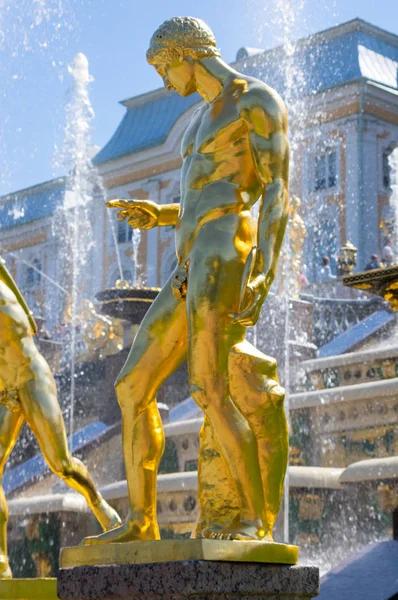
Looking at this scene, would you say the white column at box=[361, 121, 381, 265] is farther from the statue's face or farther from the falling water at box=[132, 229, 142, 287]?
the statue's face

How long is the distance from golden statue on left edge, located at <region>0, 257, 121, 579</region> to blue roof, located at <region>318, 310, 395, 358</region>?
10.0 m

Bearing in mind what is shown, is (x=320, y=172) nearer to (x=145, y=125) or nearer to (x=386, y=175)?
(x=386, y=175)

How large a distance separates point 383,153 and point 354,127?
4.01ft

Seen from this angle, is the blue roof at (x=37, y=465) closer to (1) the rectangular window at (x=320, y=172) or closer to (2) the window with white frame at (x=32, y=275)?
(1) the rectangular window at (x=320, y=172)

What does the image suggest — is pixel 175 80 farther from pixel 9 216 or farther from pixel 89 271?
pixel 9 216

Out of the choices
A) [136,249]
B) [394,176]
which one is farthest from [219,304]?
[136,249]

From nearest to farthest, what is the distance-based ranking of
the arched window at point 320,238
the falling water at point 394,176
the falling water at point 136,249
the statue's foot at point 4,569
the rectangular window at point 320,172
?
1. the statue's foot at point 4,569
2. the arched window at point 320,238
3. the falling water at point 394,176
4. the rectangular window at point 320,172
5. the falling water at point 136,249

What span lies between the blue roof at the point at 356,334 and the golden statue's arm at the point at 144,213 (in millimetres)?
10849

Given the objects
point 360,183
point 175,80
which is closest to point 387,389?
point 175,80

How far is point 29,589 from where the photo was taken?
5090 mm

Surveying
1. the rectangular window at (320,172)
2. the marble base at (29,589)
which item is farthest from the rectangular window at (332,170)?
the marble base at (29,589)

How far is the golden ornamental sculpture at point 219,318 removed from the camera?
13.9 feet

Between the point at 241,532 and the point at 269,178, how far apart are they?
4.21 feet

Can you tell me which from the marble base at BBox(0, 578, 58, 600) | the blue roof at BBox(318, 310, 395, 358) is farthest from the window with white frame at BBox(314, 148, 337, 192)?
the marble base at BBox(0, 578, 58, 600)
